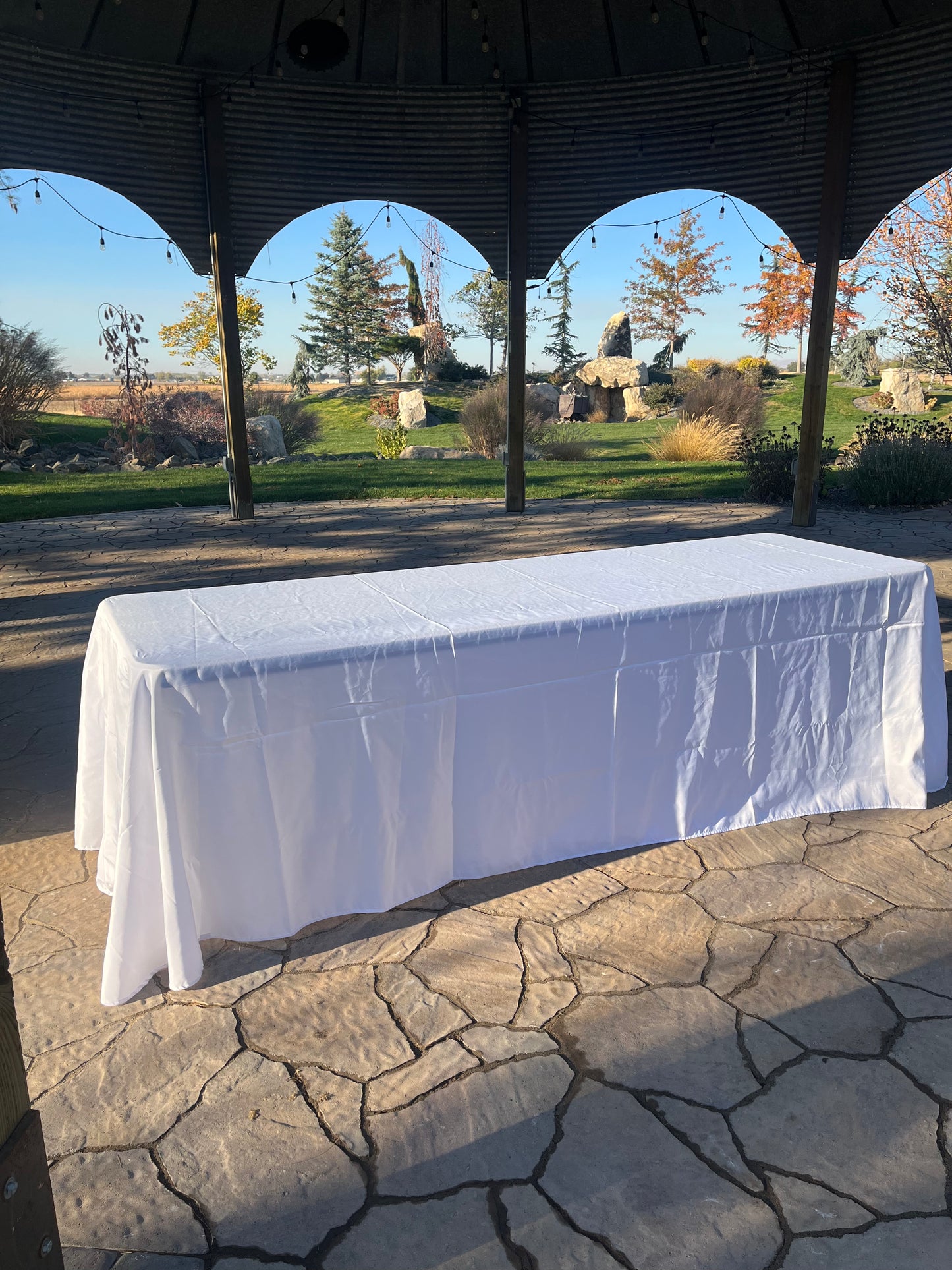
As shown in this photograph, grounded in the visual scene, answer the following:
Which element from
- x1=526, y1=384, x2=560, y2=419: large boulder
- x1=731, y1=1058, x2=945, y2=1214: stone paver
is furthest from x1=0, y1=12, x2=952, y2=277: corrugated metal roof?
x1=526, y1=384, x2=560, y2=419: large boulder

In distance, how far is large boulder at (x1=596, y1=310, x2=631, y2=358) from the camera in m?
37.9

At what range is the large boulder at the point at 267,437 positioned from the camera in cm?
1655

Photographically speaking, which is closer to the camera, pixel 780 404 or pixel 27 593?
pixel 27 593

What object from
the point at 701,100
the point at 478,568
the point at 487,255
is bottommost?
the point at 478,568

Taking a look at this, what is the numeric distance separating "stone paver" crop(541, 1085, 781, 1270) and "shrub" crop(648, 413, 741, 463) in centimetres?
1298

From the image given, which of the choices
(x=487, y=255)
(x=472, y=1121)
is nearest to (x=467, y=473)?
(x=487, y=255)

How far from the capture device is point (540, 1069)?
6.02ft

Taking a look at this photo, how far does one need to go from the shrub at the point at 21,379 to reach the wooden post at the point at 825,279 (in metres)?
13.0

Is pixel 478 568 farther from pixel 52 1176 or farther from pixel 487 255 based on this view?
pixel 487 255

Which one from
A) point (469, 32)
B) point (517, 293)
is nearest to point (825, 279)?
point (517, 293)

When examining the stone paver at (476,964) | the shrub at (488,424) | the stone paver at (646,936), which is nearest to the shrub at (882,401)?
the shrub at (488,424)

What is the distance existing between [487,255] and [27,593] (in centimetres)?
554

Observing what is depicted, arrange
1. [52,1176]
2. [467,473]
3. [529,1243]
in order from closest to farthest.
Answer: [529,1243] < [52,1176] < [467,473]

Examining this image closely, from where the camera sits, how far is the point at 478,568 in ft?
Result: 10.0
